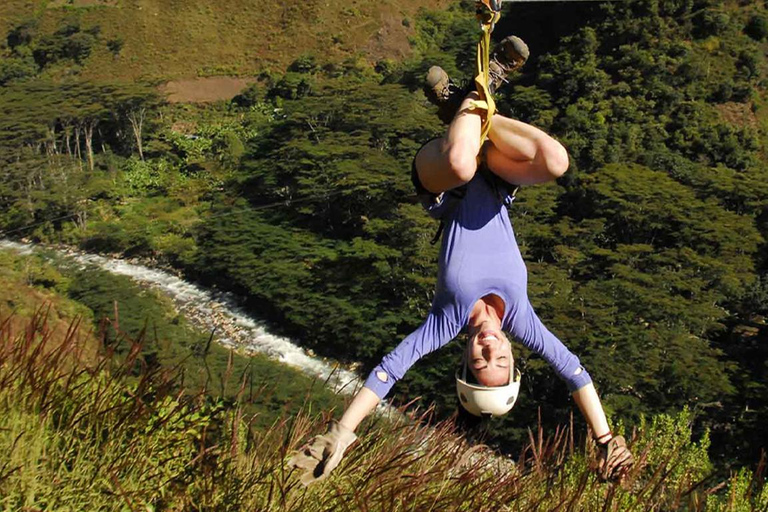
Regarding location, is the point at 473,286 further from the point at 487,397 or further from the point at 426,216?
the point at 426,216

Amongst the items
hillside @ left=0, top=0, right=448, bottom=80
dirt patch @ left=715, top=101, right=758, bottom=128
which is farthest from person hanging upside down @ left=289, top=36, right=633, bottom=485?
hillside @ left=0, top=0, right=448, bottom=80

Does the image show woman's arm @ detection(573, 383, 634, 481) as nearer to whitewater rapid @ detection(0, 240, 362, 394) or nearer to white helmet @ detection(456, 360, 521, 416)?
white helmet @ detection(456, 360, 521, 416)

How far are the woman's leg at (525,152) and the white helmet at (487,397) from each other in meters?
0.48

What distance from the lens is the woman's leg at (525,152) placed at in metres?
1.96

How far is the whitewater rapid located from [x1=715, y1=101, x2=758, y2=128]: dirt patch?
1465 centimetres

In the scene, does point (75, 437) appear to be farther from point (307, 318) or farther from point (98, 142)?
point (98, 142)

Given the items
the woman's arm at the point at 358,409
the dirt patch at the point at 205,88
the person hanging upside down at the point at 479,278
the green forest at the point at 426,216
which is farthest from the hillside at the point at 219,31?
the woman's arm at the point at 358,409

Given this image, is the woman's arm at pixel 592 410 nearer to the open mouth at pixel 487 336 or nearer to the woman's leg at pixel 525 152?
the open mouth at pixel 487 336

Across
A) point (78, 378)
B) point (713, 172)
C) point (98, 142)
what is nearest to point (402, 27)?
point (98, 142)

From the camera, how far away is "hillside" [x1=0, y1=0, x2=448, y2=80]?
1264 inches

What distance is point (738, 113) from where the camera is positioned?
24.0 meters

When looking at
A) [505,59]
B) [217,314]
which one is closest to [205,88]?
[217,314]

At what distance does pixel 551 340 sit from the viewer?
6.89ft

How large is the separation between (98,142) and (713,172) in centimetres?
1874
